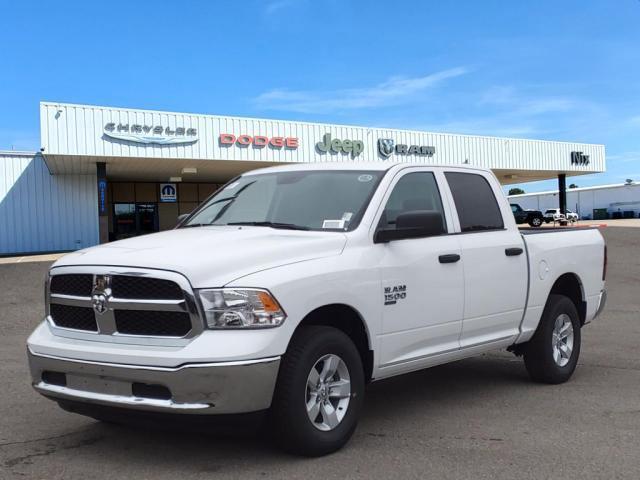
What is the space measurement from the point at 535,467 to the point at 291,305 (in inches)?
71.3

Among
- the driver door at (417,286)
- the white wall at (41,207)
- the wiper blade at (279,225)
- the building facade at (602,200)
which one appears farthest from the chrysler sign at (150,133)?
the building facade at (602,200)

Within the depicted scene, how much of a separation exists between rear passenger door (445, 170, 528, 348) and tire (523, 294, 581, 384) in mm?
525

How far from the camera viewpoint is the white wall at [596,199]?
258 feet

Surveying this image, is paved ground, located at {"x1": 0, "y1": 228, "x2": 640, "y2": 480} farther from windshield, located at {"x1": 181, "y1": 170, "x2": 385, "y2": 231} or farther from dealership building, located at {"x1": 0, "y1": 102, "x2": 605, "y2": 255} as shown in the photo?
dealership building, located at {"x1": 0, "y1": 102, "x2": 605, "y2": 255}

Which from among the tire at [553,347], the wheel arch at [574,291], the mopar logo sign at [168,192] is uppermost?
the mopar logo sign at [168,192]

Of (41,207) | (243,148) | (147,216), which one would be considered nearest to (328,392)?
(243,148)

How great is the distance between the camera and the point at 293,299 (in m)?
4.20

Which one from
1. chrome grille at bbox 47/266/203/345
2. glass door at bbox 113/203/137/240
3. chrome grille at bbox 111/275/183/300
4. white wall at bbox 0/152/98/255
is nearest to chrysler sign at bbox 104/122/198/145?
white wall at bbox 0/152/98/255

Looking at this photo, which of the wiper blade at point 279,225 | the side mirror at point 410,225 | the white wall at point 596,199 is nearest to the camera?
the side mirror at point 410,225

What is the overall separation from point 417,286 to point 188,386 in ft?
6.47

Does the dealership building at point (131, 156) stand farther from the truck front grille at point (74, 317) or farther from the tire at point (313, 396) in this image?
the truck front grille at point (74, 317)

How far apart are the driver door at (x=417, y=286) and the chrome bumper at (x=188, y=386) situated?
1179 millimetres

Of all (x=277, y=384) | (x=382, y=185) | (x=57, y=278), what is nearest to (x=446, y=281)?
(x=382, y=185)

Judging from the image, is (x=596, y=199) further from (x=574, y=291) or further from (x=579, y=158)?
(x=574, y=291)
